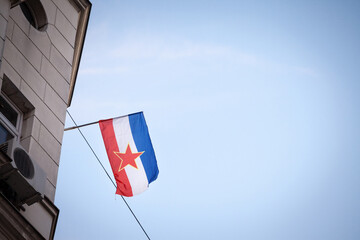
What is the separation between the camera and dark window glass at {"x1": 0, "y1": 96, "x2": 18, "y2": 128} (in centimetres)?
1103

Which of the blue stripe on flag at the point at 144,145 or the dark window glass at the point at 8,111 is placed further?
the blue stripe on flag at the point at 144,145

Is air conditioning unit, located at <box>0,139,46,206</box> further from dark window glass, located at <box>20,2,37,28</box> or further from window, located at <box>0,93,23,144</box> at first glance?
dark window glass, located at <box>20,2,37,28</box>

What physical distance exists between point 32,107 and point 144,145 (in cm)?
353

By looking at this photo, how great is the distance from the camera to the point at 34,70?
1183 cm

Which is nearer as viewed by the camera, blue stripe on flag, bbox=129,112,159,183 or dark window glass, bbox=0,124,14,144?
dark window glass, bbox=0,124,14,144

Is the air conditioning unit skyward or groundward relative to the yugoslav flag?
groundward

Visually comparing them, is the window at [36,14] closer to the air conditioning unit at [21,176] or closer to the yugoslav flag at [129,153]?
the yugoslav flag at [129,153]

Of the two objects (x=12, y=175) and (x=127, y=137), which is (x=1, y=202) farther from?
(x=127, y=137)

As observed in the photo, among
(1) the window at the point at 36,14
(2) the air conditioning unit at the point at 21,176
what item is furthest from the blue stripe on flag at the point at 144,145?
(2) the air conditioning unit at the point at 21,176

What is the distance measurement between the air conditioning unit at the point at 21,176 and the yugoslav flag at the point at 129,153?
3.63m

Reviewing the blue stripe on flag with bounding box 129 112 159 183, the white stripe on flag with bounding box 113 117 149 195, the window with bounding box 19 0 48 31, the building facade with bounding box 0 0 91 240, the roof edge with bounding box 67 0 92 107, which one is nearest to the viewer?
the building facade with bounding box 0 0 91 240

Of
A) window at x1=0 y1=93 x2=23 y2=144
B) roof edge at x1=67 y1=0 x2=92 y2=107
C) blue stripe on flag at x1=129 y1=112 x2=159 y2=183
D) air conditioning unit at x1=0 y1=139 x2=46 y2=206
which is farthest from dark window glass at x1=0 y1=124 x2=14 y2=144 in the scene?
roof edge at x1=67 y1=0 x2=92 y2=107

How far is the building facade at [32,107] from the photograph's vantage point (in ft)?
30.6

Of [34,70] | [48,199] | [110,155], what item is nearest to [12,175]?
[48,199]
